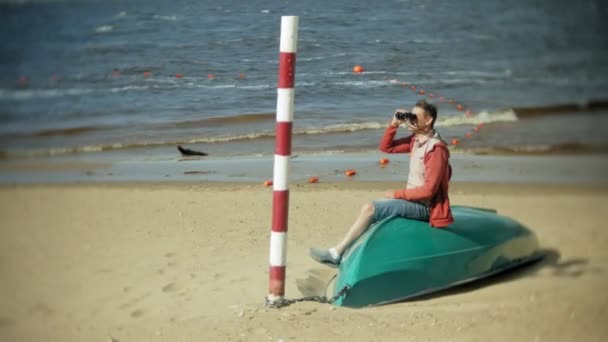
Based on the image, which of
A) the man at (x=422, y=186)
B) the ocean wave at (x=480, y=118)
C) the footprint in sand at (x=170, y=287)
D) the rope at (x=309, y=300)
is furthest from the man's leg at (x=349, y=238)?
the ocean wave at (x=480, y=118)

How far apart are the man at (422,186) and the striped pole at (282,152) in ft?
1.75

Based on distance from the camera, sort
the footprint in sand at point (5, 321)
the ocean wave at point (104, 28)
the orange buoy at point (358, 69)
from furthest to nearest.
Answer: the ocean wave at point (104, 28)
the orange buoy at point (358, 69)
the footprint in sand at point (5, 321)

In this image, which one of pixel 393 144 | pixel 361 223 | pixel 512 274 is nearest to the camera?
pixel 361 223

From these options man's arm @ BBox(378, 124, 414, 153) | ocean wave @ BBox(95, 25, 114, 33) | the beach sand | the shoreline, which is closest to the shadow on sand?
the beach sand

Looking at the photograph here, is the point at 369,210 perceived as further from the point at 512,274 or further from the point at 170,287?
the point at 170,287

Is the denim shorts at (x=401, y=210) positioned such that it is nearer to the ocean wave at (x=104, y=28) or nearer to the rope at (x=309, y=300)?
the rope at (x=309, y=300)


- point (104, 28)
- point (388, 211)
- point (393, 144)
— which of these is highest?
point (104, 28)

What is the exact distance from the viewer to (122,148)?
9.48 metres

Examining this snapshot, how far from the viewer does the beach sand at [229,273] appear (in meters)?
4.03

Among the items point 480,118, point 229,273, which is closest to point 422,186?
point 229,273

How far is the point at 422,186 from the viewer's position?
15.0 ft

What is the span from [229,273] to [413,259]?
127 cm

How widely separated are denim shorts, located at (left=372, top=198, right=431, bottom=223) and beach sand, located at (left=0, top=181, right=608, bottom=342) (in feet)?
1.53

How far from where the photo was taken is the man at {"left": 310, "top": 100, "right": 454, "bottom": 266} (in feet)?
14.8
